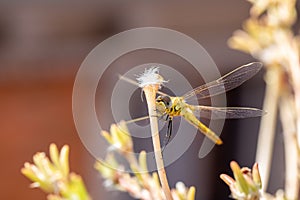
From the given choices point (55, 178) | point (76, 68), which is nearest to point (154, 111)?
point (55, 178)

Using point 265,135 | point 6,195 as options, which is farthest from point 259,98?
point 265,135

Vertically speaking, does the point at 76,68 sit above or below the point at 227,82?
above

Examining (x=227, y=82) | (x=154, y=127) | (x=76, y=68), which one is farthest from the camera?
(x=76, y=68)

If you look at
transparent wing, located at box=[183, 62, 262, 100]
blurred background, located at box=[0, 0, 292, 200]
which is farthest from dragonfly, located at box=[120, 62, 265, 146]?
blurred background, located at box=[0, 0, 292, 200]

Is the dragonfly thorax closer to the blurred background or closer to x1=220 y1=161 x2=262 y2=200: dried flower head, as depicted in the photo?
x1=220 y1=161 x2=262 y2=200: dried flower head

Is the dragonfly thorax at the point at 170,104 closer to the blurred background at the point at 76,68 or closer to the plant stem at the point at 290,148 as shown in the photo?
the plant stem at the point at 290,148

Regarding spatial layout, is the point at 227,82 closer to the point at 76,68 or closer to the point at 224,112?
the point at 224,112

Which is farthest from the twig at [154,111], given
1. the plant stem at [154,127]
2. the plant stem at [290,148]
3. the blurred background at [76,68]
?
the blurred background at [76,68]
